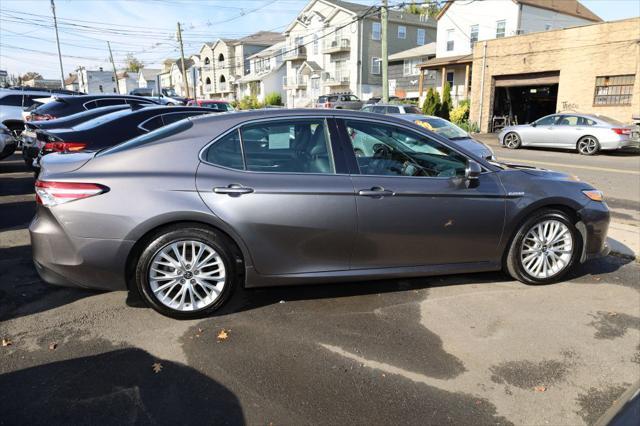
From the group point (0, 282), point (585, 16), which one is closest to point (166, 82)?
point (585, 16)

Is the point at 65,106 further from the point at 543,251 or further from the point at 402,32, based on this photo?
the point at 402,32

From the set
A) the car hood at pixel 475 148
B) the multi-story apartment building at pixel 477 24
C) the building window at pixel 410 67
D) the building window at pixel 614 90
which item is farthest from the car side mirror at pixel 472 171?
the building window at pixel 410 67

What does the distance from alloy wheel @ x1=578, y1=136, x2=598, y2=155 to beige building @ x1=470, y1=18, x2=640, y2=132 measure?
713 cm

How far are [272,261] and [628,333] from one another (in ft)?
9.20

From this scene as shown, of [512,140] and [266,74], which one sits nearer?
[512,140]

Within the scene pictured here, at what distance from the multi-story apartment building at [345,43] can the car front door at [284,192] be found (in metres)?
43.0

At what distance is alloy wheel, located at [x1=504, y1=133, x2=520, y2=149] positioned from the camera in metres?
19.4

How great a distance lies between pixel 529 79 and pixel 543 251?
84.1 feet

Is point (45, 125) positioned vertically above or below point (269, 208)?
above

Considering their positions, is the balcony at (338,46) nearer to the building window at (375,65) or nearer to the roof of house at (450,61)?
the building window at (375,65)

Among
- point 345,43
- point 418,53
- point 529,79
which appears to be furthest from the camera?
point 345,43

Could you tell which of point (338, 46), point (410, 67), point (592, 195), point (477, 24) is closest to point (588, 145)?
point (592, 195)

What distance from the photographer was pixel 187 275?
3.77 meters

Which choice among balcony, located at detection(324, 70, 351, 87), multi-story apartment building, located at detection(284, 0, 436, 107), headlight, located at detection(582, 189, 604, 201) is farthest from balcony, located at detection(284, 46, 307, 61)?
headlight, located at detection(582, 189, 604, 201)
